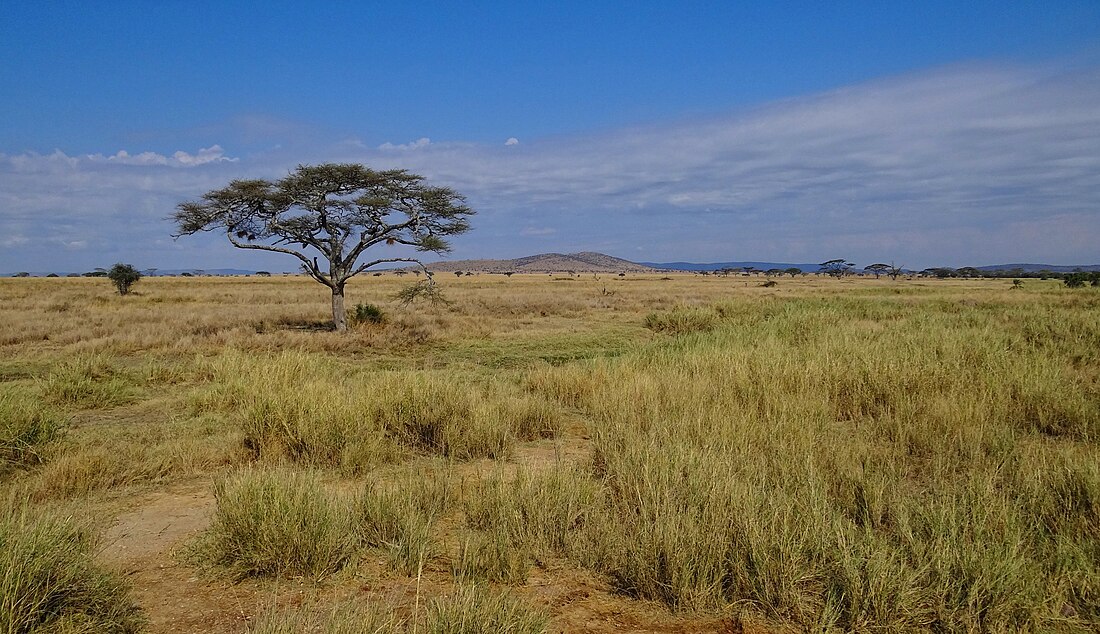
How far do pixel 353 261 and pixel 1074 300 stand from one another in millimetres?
33589

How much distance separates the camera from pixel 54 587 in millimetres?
3164

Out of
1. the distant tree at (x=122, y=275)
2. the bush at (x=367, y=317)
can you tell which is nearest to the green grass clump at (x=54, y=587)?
the bush at (x=367, y=317)

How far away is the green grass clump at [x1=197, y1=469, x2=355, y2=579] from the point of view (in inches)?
158

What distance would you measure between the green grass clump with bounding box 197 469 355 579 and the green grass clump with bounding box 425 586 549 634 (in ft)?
4.14


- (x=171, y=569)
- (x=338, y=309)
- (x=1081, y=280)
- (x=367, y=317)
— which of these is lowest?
(x=171, y=569)

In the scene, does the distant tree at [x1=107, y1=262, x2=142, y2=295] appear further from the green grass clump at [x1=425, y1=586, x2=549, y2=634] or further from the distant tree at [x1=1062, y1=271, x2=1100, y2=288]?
the distant tree at [x1=1062, y1=271, x2=1100, y2=288]

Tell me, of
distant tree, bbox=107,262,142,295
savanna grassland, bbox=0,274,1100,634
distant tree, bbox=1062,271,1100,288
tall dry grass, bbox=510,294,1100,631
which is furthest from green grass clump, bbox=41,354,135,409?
distant tree, bbox=1062,271,1100,288

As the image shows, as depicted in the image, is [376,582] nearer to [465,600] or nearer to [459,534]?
[459,534]

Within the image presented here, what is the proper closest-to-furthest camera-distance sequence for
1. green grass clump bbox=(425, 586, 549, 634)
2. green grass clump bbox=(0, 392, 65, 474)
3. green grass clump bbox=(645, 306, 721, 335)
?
green grass clump bbox=(425, 586, 549, 634), green grass clump bbox=(0, 392, 65, 474), green grass clump bbox=(645, 306, 721, 335)

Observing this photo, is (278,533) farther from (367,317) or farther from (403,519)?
(367,317)

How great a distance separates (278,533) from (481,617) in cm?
187

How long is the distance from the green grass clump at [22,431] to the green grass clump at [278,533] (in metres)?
3.54

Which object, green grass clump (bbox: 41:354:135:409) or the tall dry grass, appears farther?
green grass clump (bbox: 41:354:135:409)

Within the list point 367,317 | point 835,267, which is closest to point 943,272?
point 835,267
